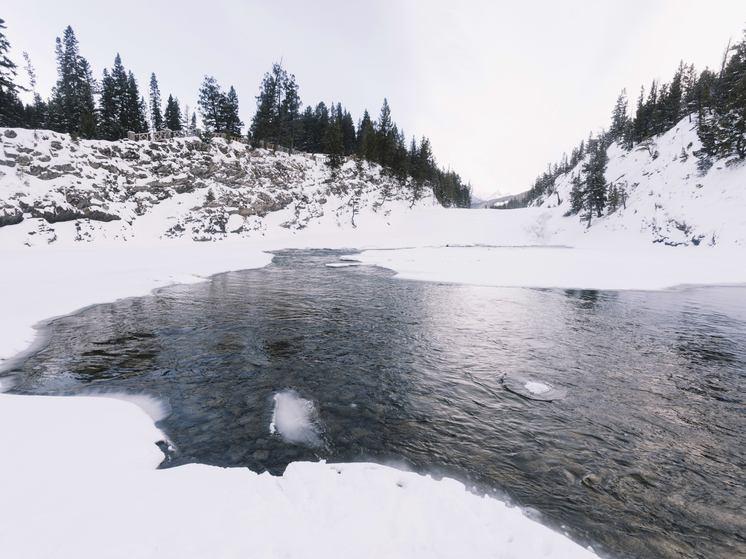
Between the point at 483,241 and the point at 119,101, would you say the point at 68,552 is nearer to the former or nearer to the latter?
the point at 483,241

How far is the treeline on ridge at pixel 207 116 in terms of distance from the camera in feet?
150

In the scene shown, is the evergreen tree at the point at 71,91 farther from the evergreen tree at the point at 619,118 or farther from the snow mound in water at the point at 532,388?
the evergreen tree at the point at 619,118

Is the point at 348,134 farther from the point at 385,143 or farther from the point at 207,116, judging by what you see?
the point at 207,116

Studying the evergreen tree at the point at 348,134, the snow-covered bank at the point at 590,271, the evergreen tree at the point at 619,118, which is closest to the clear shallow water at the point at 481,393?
the snow-covered bank at the point at 590,271

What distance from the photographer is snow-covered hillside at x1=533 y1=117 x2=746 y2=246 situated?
96.8 feet

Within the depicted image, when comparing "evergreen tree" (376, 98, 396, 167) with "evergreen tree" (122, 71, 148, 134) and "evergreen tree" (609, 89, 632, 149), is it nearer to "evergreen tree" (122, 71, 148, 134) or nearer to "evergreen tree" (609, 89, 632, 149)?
"evergreen tree" (122, 71, 148, 134)

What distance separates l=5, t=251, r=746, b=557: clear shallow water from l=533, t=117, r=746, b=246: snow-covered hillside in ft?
91.5

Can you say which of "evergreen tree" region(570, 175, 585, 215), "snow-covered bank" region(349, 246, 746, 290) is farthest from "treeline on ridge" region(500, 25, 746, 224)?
"snow-covered bank" region(349, 246, 746, 290)

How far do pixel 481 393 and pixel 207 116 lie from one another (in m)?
69.5

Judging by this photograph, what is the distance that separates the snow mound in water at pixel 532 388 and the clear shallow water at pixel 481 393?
0.04 m

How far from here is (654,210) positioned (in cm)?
3847

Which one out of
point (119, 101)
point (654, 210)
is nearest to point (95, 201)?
point (119, 101)

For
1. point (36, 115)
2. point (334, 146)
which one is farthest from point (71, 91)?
point (334, 146)

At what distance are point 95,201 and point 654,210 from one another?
6603 centimetres
